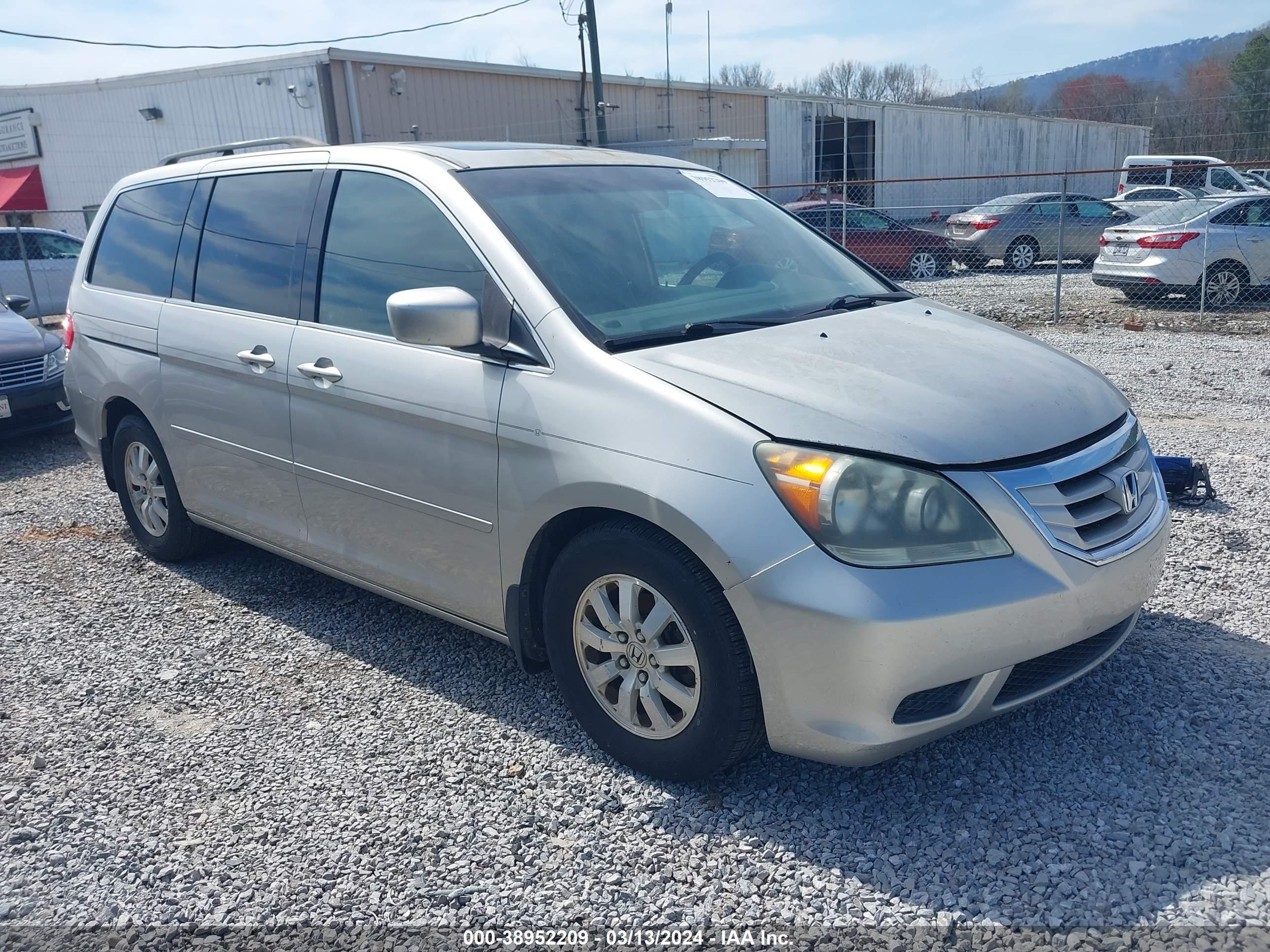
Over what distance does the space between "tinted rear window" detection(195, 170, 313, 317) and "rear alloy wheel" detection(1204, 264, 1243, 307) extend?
39.9 ft

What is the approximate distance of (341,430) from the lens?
3750 millimetres

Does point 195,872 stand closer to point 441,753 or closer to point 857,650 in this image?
point 441,753

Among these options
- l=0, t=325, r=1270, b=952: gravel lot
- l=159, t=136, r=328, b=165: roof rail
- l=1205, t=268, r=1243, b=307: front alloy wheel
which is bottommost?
l=1205, t=268, r=1243, b=307: front alloy wheel

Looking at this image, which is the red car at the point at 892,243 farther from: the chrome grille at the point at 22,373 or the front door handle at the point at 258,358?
the front door handle at the point at 258,358

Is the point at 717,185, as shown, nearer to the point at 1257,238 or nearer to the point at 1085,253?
the point at 1257,238

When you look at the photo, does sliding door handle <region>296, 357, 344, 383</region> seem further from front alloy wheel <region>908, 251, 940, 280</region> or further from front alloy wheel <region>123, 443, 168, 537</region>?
front alloy wheel <region>908, 251, 940, 280</region>

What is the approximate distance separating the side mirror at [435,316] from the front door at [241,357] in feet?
3.16

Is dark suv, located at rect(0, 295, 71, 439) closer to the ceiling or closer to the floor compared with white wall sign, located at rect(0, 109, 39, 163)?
closer to the floor

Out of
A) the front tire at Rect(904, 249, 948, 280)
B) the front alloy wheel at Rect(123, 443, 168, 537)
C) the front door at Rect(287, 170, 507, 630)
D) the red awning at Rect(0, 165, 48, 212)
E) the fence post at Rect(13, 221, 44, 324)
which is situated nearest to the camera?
the front door at Rect(287, 170, 507, 630)

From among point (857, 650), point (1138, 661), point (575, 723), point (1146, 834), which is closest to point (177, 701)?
point (575, 723)

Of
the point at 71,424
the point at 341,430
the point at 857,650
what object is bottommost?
the point at 71,424

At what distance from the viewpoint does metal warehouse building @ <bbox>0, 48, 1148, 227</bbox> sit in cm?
2192

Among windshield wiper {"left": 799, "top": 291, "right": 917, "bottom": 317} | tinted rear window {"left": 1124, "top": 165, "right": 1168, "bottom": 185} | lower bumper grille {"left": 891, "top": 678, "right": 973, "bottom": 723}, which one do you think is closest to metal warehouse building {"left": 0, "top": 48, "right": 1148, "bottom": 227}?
tinted rear window {"left": 1124, "top": 165, "right": 1168, "bottom": 185}

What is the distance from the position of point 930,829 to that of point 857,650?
67cm
